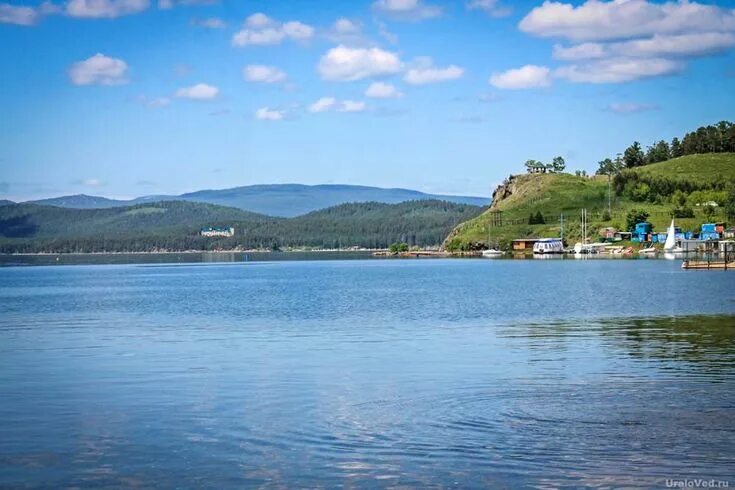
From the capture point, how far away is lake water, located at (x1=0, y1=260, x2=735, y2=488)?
1970 cm

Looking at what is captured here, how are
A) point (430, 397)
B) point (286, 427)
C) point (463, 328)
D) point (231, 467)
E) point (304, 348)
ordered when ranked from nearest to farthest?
point (231, 467)
point (286, 427)
point (430, 397)
point (304, 348)
point (463, 328)

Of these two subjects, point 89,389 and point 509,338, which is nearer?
point 89,389

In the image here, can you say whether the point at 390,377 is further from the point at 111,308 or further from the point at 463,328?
the point at 111,308

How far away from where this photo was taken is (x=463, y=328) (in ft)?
161

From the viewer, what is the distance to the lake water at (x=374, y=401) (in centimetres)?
1970

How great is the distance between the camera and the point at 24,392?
98.9ft

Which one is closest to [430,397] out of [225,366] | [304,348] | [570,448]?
[570,448]

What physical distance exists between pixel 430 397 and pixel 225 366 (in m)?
10.5

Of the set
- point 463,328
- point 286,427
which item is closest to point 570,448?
point 286,427

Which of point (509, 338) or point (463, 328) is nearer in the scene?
point (509, 338)

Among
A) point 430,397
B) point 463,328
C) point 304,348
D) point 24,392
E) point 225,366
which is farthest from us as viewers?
point 463,328

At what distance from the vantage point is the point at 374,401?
27406 mm

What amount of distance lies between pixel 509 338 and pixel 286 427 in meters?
21.6

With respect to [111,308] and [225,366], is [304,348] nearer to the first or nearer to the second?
[225,366]
